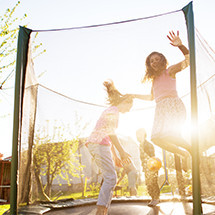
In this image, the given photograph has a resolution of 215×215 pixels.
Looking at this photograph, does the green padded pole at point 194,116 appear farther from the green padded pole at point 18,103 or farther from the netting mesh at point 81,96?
the green padded pole at point 18,103

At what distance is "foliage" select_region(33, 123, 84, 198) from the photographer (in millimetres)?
2479

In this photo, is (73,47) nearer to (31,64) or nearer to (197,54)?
(31,64)

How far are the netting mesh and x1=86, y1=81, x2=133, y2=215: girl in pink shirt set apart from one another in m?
0.12

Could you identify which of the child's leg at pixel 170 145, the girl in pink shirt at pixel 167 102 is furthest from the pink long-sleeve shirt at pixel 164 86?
the child's leg at pixel 170 145

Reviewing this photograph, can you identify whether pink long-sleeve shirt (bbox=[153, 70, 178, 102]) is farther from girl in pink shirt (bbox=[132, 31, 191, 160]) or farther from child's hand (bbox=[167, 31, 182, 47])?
child's hand (bbox=[167, 31, 182, 47])

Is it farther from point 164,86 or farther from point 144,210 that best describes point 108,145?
point 144,210

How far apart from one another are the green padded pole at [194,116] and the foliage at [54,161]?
1.19m

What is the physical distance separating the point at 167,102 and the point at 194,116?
13.4 inches

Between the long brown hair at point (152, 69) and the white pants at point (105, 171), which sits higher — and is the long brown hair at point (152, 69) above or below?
above

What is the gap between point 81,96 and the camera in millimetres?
2543

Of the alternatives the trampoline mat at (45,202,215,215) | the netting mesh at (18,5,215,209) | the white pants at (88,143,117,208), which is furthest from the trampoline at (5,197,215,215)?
the white pants at (88,143,117,208)

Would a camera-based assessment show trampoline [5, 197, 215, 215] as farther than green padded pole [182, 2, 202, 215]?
Yes

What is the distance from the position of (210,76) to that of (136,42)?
0.70m

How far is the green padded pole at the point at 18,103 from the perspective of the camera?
7.12ft
